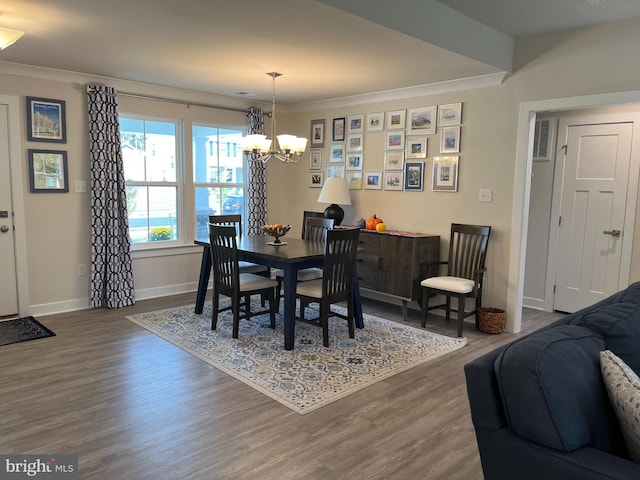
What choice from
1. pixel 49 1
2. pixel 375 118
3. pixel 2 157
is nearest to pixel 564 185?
pixel 375 118

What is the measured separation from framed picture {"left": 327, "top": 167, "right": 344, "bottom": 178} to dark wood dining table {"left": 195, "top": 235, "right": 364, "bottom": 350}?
1503 mm

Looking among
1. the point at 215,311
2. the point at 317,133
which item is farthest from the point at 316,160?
the point at 215,311

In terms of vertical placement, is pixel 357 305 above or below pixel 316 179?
below

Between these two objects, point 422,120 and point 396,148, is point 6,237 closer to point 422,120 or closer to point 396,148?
point 396,148

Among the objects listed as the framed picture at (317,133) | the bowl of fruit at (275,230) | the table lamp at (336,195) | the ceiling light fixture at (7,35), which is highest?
the ceiling light fixture at (7,35)

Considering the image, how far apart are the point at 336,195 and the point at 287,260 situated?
79.2 inches

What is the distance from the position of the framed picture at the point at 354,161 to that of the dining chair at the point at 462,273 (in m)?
1.50

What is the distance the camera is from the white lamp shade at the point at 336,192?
17.9ft

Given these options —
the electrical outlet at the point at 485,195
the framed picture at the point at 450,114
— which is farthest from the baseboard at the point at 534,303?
the framed picture at the point at 450,114

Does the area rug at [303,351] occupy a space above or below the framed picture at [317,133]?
below

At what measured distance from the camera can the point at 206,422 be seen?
8.57 feet

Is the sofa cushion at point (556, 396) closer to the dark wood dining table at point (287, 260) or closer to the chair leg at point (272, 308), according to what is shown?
the dark wood dining table at point (287, 260)

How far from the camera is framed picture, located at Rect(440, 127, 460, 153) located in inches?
183

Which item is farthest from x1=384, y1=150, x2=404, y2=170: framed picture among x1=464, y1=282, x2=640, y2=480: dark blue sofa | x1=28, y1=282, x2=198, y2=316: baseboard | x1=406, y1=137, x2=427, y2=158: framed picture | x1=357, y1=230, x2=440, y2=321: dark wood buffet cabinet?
x1=464, y1=282, x2=640, y2=480: dark blue sofa
